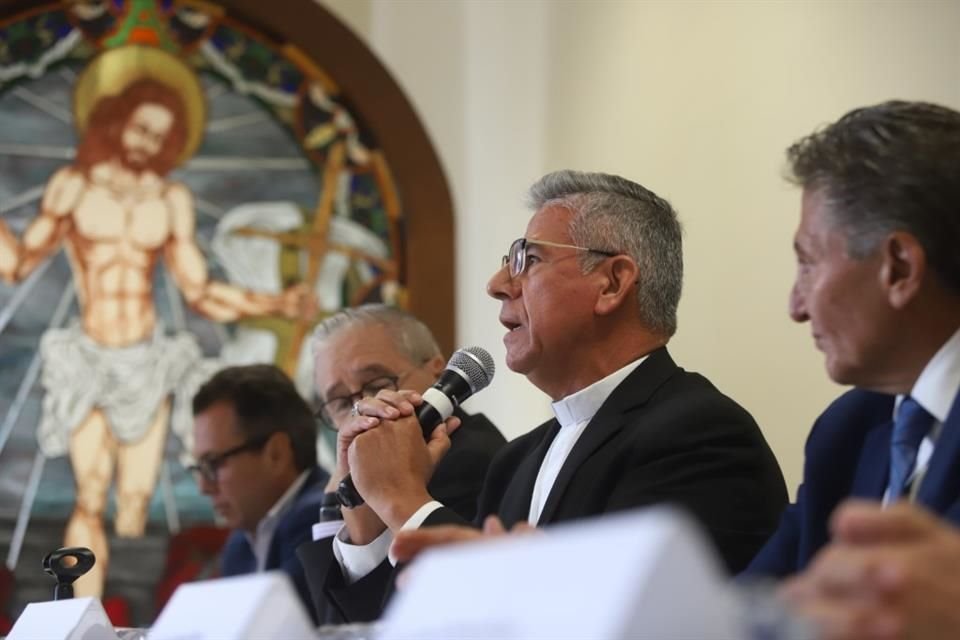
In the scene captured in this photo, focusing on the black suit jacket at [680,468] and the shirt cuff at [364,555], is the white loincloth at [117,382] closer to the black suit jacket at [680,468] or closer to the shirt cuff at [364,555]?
the shirt cuff at [364,555]

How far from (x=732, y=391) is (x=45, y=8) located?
3.34 meters

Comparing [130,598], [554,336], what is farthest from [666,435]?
[130,598]

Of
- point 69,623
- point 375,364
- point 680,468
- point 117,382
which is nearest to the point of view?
point 69,623

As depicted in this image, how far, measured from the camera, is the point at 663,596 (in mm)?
972

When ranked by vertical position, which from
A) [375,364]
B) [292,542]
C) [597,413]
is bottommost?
[292,542]

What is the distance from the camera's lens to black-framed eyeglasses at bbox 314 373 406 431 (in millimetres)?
3865

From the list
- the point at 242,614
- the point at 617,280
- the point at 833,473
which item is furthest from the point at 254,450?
the point at 242,614

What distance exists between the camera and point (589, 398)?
2.96 m

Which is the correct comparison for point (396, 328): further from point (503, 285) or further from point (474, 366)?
point (474, 366)

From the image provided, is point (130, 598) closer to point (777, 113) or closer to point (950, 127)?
point (777, 113)

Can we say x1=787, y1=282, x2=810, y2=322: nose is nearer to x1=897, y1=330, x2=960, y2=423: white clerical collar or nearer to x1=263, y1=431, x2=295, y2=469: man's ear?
x1=897, y1=330, x2=960, y2=423: white clerical collar

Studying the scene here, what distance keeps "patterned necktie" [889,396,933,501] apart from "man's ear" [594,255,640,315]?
44.6 inches

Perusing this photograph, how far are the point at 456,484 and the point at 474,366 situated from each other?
59 centimetres

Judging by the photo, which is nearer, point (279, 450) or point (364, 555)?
point (364, 555)
